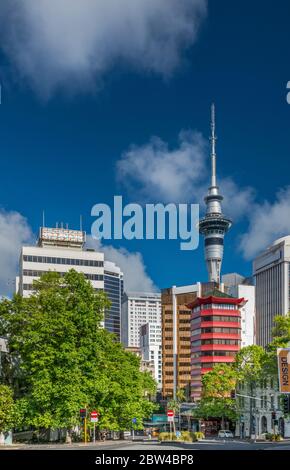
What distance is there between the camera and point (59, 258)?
160625mm

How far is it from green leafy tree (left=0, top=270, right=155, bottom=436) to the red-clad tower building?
8994 centimetres

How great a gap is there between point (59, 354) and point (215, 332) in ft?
346

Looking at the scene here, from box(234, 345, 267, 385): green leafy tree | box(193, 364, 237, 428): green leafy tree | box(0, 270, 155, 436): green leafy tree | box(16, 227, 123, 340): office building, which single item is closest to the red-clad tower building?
box(16, 227, 123, 340): office building

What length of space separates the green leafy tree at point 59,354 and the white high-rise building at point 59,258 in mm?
71524

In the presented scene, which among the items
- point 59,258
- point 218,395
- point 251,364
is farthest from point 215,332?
point 251,364

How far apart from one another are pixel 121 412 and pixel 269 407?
40137 millimetres

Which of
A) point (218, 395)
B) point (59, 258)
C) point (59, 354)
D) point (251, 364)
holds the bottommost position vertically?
point (218, 395)

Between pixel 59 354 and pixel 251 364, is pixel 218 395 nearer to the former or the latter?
pixel 251 364

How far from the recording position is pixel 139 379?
326 ft

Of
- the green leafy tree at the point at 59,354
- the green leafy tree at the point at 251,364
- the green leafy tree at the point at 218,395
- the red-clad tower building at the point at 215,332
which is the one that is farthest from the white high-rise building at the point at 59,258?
the green leafy tree at the point at 59,354

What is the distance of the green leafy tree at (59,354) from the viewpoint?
69.0m

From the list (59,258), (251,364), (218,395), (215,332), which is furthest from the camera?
(215,332)
